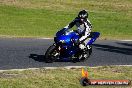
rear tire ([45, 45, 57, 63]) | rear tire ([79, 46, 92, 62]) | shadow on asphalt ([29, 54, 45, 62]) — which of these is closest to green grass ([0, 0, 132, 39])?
shadow on asphalt ([29, 54, 45, 62])

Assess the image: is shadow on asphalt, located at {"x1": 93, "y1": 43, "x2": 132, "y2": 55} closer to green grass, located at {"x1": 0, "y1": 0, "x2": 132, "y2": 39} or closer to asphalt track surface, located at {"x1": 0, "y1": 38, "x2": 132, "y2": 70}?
asphalt track surface, located at {"x1": 0, "y1": 38, "x2": 132, "y2": 70}

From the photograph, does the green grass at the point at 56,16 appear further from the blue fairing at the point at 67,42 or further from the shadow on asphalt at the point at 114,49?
the blue fairing at the point at 67,42

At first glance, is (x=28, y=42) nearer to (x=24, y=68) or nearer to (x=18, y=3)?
(x=24, y=68)

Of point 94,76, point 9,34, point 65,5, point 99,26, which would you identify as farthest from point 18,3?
point 94,76

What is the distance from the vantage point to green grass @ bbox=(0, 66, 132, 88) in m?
11.0

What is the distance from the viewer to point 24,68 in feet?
44.1

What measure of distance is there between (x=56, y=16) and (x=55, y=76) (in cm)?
1901

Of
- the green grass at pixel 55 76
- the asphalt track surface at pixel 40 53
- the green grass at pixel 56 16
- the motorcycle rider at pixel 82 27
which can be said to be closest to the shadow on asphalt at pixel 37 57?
the asphalt track surface at pixel 40 53

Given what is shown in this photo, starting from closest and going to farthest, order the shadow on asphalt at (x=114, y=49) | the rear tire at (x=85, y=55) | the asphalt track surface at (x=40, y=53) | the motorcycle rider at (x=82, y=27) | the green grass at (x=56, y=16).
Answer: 1. the asphalt track surface at (x=40, y=53)
2. the motorcycle rider at (x=82, y=27)
3. the rear tire at (x=85, y=55)
4. the shadow on asphalt at (x=114, y=49)
5. the green grass at (x=56, y=16)

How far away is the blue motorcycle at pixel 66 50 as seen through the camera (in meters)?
14.6

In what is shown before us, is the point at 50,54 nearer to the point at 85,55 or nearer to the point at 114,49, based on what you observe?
the point at 85,55

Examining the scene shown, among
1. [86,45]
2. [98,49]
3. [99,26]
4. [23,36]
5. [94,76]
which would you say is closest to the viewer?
[94,76]

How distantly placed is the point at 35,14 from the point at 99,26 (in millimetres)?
5467

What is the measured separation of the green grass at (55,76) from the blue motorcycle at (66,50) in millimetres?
1502
